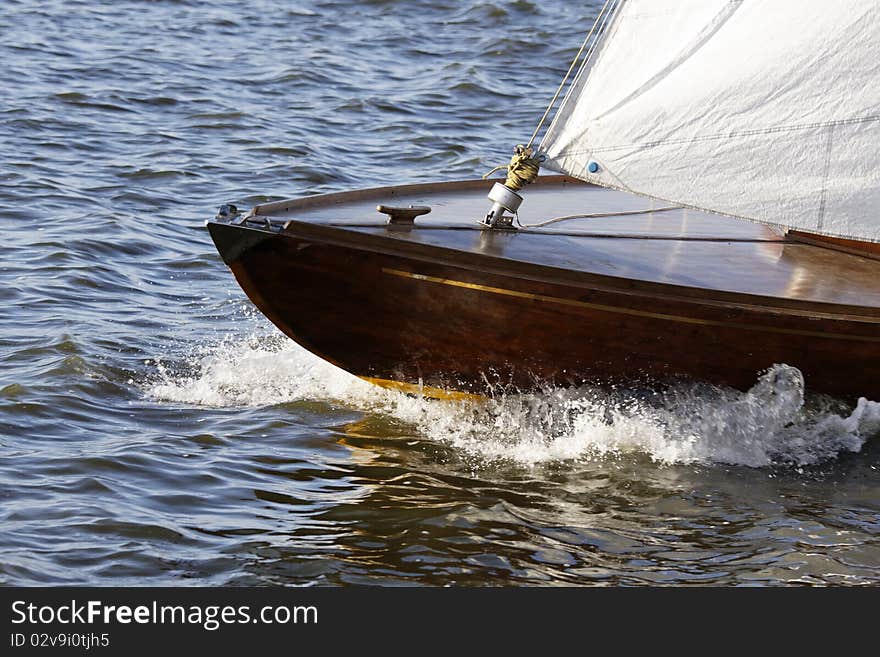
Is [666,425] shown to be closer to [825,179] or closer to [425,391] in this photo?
[425,391]

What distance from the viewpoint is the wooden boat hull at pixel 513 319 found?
5.02m

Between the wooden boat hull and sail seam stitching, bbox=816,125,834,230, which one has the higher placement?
sail seam stitching, bbox=816,125,834,230

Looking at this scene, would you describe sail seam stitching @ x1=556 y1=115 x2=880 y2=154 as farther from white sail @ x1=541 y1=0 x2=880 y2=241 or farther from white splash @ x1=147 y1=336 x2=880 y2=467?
white splash @ x1=147 y1=336 x2=880 y2=467

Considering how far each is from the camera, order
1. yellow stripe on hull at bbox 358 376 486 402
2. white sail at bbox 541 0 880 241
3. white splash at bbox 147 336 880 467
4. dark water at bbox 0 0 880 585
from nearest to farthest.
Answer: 1. dark water at bbox 0 0 880 585
2. white sail at bbox 541 0 880 241
3. white splash at bbox 147 336 880 467
4. yellow stripe on hull at bbox 358 376 486 402

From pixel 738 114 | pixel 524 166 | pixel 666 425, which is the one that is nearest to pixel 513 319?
pixel 524 166

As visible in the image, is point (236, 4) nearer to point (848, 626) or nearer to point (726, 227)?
point (726, 227)

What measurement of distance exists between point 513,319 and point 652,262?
649 mm

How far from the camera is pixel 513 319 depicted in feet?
16.9

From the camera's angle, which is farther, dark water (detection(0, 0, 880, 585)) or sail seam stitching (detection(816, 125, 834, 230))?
sail seam stitching (detection(816, 125, 834, 230))

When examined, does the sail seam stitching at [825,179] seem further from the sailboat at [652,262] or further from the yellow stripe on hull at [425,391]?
the yellow stripe on hull at [425,391]

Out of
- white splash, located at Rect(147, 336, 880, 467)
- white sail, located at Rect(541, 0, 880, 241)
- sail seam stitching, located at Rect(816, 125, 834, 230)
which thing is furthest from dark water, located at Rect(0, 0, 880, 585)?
white sail, located at Rect(541, 0, 880, 241)

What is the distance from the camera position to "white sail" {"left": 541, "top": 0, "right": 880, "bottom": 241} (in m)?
5.00

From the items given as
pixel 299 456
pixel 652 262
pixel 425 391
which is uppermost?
pixel 652 262

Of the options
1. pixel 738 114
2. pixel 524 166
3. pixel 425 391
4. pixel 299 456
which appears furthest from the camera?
pixel 425 391
